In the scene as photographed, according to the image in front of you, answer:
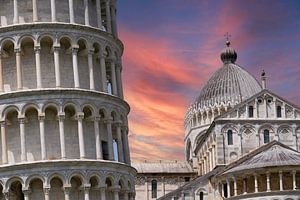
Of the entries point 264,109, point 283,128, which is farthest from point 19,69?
point 283,128

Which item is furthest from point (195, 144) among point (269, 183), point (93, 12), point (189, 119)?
point (93, 12)

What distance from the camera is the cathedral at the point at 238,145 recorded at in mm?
73125

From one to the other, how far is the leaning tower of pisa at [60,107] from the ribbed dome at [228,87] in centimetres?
5331

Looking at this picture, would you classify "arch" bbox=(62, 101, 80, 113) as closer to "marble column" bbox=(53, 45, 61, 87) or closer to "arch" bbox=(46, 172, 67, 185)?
"marble column" bbox=(53, 45, 61, 87)

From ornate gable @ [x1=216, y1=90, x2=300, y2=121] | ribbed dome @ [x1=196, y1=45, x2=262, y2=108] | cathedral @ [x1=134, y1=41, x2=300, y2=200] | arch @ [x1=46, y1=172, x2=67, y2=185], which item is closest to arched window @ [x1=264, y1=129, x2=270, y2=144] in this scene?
cathedral @ [x1=134, y1=41, x2=300, y2=200]

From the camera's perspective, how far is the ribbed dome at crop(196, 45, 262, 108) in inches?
4006

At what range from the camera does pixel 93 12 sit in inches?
1960

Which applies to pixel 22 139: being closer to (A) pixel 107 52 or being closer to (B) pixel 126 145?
A: (B) pixel 126 145

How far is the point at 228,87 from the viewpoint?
102500mm

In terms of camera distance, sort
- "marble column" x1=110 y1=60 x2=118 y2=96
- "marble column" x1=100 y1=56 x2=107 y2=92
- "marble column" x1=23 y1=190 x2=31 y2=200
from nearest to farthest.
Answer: "marble column" x1=23 y1=190 x2=31 y2=200, "marble column" x1=100 y1=56 x2=107 y2=92, "marble column" x1=110 y1=60 x2=118 y2=96

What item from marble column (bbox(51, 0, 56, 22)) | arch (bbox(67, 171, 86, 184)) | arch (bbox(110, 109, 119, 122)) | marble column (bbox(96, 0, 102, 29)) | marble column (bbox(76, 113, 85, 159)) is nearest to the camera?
arch (bbox(67, 171, 86, 184))

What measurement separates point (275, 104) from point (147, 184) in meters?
21.6

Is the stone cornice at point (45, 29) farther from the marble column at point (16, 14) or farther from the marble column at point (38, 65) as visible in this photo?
the marble column at point (38, 65)

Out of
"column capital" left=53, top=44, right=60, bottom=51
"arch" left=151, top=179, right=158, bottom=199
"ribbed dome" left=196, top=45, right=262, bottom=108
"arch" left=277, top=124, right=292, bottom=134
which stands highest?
"ribbed dome" left=196, top=45, right=262, bottom=108
